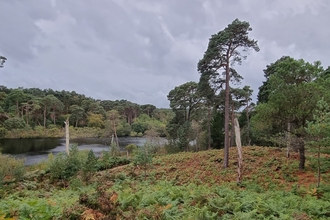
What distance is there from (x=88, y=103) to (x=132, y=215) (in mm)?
66141

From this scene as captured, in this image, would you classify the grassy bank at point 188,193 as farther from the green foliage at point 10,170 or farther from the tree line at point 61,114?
the tree line at point 61,114

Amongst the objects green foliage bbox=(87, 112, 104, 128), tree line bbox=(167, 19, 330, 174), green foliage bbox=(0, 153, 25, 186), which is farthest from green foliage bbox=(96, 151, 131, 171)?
green foliage bbox=(87, 112, 104, 128)

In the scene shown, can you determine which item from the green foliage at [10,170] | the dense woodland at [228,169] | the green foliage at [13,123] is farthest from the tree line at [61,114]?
the dense woodland at [228,169]

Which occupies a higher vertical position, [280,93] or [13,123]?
[280,93]

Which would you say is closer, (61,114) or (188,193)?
(188,193)

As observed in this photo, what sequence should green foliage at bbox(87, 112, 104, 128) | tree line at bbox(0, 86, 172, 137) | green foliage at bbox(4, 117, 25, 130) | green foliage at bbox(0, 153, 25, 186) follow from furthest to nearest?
green foliage at bbox(87, 112, 104, 128)
tree line at bbox(0, 86, 172, 137)
green foliage at bbox(4, 117, 25, 130)
green foliage at bbox(0, 153, 25, 186)

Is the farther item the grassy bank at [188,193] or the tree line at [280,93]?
the tree line at [280,93]

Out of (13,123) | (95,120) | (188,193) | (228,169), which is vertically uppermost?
(95,120)

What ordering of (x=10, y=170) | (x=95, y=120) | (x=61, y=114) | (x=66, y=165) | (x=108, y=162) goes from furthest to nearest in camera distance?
(x=61, y=114), (x=95, y=120), (x=108, y=162), (x=10, y=170), (x=66, y=165)

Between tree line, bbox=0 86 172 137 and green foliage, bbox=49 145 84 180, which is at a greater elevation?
tree line, bbox=0 86 172 137

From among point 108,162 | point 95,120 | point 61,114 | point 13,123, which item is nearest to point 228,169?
point 108,162

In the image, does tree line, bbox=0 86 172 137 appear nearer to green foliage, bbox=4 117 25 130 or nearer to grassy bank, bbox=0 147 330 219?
green foliage, bbox=4 117 25 130

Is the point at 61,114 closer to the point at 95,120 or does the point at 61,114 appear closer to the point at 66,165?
the point at 95,120

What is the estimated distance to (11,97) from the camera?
5044 centimetres
